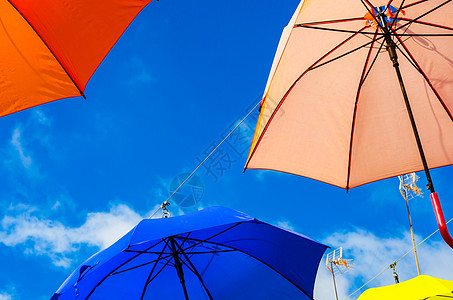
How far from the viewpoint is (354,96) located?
3.83 m

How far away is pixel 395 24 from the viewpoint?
144 inches

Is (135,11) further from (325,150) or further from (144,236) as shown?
(325,150)

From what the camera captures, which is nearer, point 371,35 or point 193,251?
point 371,35

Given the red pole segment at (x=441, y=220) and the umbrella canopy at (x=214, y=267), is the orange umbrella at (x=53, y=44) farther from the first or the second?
the red pole segment at (x=441, y=220)

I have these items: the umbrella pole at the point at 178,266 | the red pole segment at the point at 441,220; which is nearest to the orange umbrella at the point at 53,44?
the umbrella pole at the point at 178,266

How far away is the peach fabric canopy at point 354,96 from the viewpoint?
3670 millimetres

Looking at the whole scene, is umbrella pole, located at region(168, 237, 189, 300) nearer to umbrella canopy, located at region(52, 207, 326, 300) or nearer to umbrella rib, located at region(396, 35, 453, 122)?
umbrella canopy, located at region(52, 207, 326, 300)

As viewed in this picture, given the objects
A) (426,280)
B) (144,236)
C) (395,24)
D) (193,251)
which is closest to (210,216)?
(144,236)

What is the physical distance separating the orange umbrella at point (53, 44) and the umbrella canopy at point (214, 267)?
3.98 ft

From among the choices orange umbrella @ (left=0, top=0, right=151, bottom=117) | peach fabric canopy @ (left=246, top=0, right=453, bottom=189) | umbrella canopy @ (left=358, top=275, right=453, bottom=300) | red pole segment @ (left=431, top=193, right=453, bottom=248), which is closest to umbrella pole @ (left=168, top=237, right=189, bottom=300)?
peach fabric canopy @ (left=246, top=0, right=453, bottom=189)

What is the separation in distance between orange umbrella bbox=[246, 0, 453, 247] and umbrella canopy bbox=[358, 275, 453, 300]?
1911mm

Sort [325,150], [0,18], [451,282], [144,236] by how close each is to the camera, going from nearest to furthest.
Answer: [0,18] < [144,236] < [325,150] < [451,282]

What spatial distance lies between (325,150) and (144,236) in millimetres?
1834

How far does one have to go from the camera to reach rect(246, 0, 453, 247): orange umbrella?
3668 millimetres
